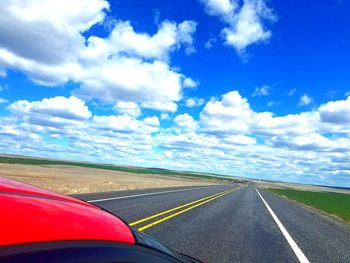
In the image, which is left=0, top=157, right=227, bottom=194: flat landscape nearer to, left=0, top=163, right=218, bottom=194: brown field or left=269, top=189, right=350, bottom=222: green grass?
left=0, top=163, right=218, bottom=194: brown field

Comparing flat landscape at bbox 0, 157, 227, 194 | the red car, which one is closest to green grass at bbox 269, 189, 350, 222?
flat landscape at bbox 0, 157, 227, 194

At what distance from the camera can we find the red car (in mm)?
1823

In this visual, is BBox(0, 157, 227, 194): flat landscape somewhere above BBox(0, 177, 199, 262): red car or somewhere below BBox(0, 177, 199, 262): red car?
above

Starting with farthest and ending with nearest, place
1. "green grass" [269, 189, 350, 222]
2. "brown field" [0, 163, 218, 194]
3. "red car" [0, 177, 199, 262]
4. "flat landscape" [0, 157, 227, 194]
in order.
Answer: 1. "green grass" [269, 189, 350, 222]
2. "flat landscape" [0, 157, 227, 194]
3. "brown field" [0, 163, 218, 194]
4. "red car" [0, 177, 199, 262]

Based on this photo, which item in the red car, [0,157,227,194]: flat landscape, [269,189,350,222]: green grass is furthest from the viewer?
[269,189,350,222]: green grass

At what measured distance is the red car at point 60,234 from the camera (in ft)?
5.98

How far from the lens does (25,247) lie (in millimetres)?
1806

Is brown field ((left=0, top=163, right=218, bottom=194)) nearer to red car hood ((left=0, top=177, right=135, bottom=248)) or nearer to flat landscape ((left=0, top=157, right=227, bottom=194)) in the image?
flat landscape ((left=0, top=157, right=227, bottom=194))

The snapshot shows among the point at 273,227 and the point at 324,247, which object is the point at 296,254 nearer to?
the point at 324,247

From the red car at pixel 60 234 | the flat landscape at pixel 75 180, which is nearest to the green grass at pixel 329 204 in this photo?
the flat landscape at pixel 75 180

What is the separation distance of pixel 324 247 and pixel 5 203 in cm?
1023

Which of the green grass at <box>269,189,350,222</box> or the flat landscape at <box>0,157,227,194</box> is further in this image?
the green grass at <box>269,189,350,222</box>

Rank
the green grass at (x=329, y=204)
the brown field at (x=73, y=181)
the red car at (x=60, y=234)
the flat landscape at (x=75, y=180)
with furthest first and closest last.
Answer: the green grass at (x=329, y=204), the flat landscape at (x=75, y=180), the brown field at (x=73, y=181), the red car at (x=60, y=234)

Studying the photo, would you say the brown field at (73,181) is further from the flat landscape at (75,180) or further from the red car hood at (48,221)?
the red car hood at (48,221)
